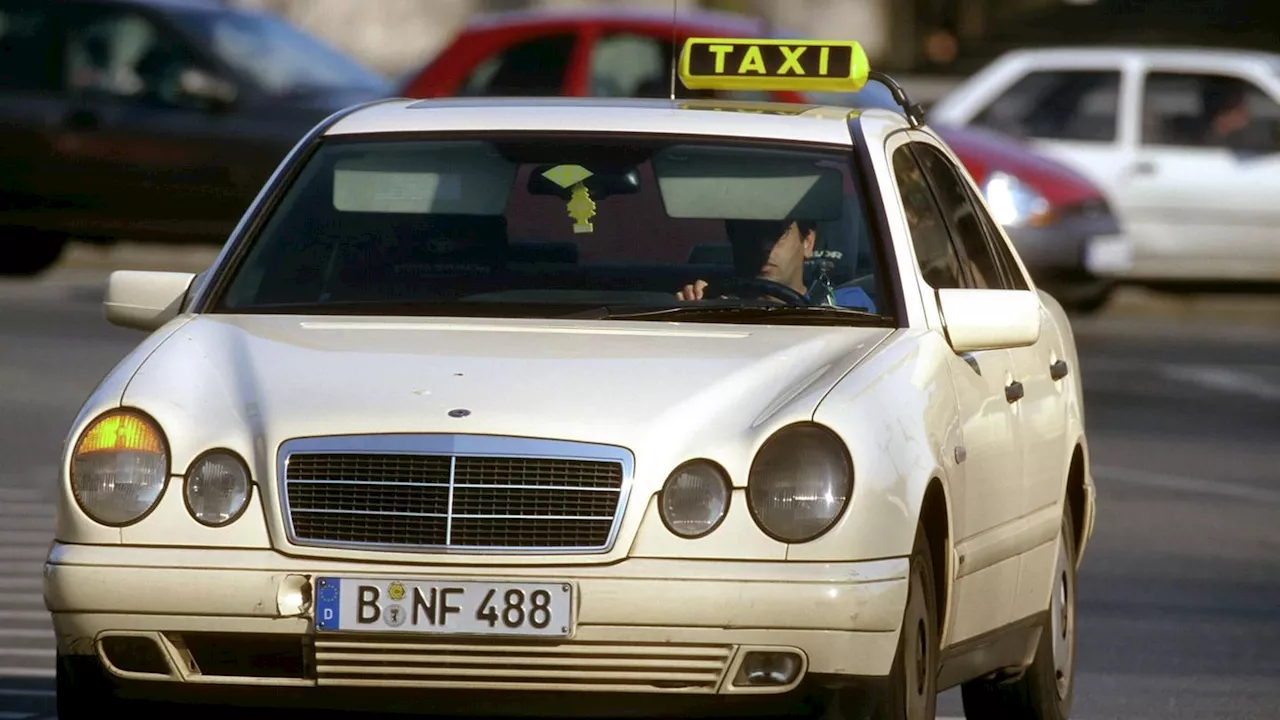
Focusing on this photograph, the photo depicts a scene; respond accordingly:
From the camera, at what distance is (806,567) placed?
5500 millimetres

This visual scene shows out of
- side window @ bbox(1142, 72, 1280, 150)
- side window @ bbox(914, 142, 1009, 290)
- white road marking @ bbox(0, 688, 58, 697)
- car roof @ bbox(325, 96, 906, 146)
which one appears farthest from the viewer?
side window @ bbox(1142, 72, 1280, 150)

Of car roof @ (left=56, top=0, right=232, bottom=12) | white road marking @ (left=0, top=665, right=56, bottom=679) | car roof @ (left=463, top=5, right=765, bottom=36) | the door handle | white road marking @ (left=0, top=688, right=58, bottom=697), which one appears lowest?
white road marking @ (left=0, top=665, right=56, bottom=679)

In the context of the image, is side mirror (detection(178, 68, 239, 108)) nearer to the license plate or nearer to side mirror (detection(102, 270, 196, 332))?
side mirror (detection(102, 270, 196, 332))

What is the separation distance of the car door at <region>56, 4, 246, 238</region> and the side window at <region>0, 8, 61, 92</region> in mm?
122

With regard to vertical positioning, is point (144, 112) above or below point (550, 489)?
above

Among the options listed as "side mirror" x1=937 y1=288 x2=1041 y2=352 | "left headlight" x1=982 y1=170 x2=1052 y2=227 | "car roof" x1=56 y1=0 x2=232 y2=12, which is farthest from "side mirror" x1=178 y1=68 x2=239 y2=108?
"side mirror" x1=937 y1=288 x2=1041 y2=352

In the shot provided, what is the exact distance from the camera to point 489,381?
225 inches

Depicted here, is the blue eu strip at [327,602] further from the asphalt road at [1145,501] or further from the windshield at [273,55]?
the windshield at [273,55]

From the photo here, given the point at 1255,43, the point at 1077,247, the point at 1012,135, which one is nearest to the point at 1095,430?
the point at 1077,247

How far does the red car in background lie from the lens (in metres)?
18.6

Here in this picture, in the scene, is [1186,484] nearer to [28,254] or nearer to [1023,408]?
[1023,408]

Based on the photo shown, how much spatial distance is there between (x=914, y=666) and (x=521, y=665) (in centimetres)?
73

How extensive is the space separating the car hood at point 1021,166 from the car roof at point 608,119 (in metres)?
11.3

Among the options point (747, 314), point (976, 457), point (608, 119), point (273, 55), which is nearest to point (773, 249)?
point (747, 314)
